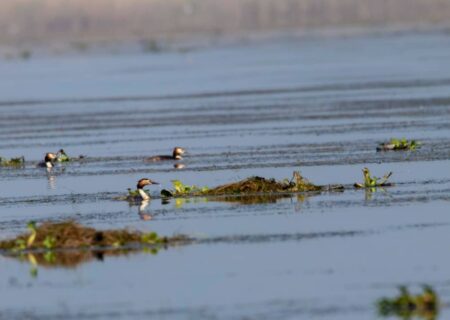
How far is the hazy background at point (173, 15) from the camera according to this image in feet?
435

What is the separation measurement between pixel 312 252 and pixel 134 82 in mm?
45500

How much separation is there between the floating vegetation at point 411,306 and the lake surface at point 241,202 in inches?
6.0

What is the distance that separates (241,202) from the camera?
24.6m

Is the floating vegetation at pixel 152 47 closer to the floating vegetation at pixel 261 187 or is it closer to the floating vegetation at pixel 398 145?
the floating vegetation at pixel 398 145

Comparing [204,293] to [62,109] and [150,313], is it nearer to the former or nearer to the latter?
[150,313]

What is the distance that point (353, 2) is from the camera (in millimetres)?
139500

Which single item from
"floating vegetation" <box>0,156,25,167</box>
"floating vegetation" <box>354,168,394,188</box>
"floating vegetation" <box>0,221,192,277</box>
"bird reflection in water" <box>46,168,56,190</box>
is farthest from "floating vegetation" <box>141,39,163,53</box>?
"floating vegetation" <box>0,221,192,277</box>

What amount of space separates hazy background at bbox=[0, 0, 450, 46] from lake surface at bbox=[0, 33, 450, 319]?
69803mm

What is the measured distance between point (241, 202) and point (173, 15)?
4451 inches

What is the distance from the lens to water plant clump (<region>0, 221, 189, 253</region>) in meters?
20.8

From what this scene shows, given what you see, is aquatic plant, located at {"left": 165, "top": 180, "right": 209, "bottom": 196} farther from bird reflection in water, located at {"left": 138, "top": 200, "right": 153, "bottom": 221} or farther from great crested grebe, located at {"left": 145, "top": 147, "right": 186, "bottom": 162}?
great crested grebe, located at {"left": 145, "top": 147, "right": 186, "bottom": 162}

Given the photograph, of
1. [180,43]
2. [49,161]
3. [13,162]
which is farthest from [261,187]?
[180,43]

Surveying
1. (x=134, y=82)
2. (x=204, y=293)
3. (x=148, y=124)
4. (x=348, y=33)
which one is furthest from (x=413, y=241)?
(x=348, y=33)

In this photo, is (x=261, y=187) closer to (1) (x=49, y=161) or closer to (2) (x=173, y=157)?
(2) (x=173, y=157)
